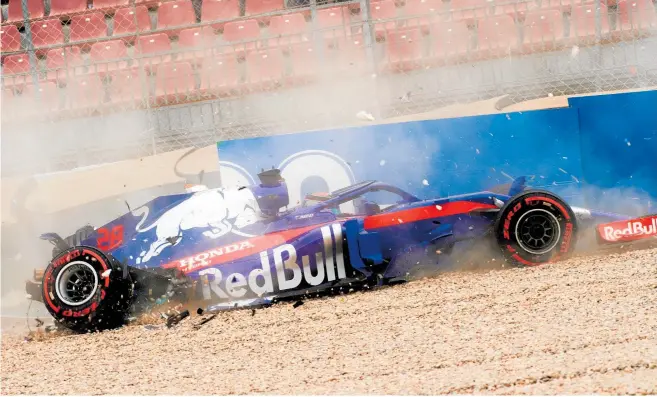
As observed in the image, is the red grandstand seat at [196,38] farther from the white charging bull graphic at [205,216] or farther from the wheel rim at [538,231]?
the wheel rim at [538,231]

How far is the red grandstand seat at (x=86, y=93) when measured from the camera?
36.0 ft

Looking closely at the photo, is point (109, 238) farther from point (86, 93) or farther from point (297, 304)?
point (86, 93)

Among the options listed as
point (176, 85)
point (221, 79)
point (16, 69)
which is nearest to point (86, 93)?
point (16, 69)

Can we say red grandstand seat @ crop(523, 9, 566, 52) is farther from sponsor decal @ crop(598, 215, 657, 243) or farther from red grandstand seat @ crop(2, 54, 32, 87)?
red grandstand seat @ crop(2, 54, 32, 87)

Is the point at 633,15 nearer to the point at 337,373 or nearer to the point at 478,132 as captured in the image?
the point at 478,132

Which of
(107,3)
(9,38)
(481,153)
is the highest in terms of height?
(107,3)

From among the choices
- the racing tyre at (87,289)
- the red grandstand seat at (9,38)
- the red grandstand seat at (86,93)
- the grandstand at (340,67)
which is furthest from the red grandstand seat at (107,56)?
the racing tyre at (87,289)

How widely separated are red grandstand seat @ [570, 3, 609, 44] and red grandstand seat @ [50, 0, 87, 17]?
7318 millimetres

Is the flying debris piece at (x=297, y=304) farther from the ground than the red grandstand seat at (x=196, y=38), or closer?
closer

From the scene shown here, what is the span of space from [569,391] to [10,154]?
892cm

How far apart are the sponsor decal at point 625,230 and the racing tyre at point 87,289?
4.15 meters

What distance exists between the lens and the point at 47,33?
12.0 m

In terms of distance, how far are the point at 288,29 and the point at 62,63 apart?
10.2 feet

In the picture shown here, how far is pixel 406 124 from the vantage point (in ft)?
27.9
